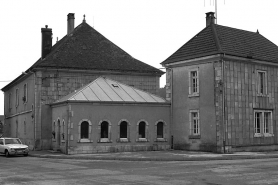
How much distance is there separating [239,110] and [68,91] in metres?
14.5

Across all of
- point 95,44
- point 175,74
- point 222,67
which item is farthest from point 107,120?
point 95,44

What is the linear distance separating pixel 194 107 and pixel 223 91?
278 cm

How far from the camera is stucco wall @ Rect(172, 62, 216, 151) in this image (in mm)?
29906

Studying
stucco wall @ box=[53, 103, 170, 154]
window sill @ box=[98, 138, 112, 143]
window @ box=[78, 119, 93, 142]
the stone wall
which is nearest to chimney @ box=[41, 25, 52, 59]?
stucco wall @ box=[53, 103, 170, 154]

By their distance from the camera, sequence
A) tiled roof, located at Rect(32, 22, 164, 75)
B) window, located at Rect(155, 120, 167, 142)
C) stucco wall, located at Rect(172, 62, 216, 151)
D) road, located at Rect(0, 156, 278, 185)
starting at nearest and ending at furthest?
road, located at Rect(0, 156, 278, 185), stucco wall, located at Rect(172, 62, 216, 151), window, located at Rect(155, 120, 167, 142), tiled roof, located at Rect(32, 22, 164, 75)

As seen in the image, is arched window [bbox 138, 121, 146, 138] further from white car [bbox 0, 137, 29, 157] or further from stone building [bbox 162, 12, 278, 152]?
white car [bbox 0, 137, 29, 157]

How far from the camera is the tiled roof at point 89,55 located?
119 ft

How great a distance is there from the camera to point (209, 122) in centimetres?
2994

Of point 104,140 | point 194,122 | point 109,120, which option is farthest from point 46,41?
point 194,122

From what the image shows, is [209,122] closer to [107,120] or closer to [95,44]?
[107,120]

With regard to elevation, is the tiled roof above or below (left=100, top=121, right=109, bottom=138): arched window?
above

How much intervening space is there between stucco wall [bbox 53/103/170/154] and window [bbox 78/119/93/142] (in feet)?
0.65

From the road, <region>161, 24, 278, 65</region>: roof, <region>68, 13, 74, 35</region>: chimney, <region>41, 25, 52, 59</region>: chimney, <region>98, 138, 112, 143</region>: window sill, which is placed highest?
<region>68, 13, 74, 35</region>: chimney

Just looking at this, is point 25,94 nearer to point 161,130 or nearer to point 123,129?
point 123,129
